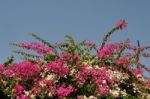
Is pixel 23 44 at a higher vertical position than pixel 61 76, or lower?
higher

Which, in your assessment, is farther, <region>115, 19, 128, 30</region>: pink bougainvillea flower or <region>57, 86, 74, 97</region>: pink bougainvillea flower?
<region>115, 19, 128, 30</region>: pink bougainvillea flower

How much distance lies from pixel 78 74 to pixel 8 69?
1896 mm

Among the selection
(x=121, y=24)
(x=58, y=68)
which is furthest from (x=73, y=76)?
(x=121, y=24)

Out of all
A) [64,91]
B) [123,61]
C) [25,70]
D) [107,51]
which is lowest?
[64,91]

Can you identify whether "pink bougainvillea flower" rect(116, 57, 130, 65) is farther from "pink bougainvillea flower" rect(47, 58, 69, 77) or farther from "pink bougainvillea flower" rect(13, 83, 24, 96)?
"pink bougainvillea flower" rect(13, 83, 24, 96)

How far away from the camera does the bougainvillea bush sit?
11.1 m

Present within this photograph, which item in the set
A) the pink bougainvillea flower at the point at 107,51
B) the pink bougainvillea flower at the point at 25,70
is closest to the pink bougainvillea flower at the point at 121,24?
the pink bougainvillea flower at the point at 107,51

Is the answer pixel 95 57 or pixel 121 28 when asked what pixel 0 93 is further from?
pixel 121 28

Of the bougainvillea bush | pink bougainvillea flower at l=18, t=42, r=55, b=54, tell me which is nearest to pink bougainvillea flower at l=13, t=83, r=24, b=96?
the bougainvillea bush

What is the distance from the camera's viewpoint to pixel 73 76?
11.6 m

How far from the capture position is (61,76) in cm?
1148

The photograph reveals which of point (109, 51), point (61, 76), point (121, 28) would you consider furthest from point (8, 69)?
point (121, 28)

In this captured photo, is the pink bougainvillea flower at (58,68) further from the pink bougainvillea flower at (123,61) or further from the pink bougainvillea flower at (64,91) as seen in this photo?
the pink bougainvillea flower at (123,61)

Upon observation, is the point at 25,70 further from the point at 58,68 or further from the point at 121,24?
the point at 121,24
